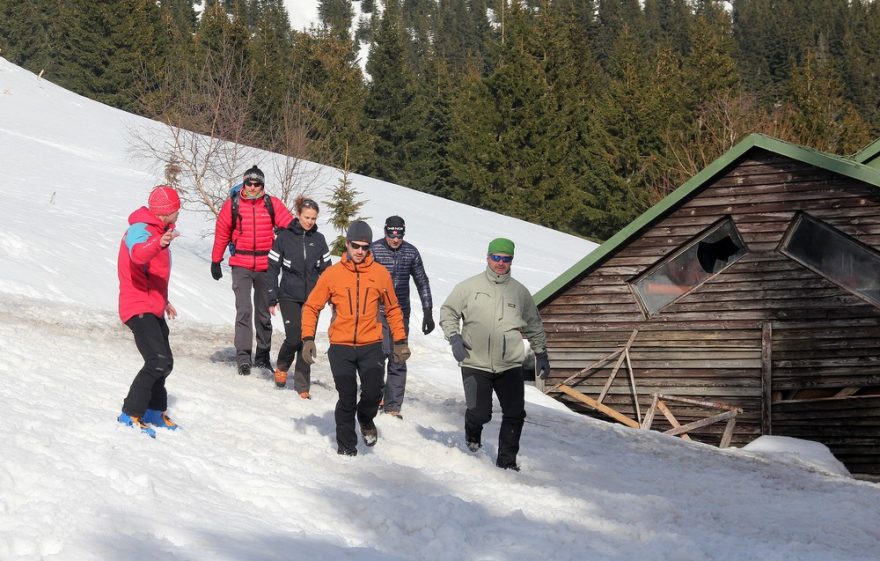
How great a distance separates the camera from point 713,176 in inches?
589

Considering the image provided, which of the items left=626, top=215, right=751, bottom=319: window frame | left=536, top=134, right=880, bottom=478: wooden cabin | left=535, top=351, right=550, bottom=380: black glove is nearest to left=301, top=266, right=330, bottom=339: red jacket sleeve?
left=535, top=351, right=550, bottom=380: black glove

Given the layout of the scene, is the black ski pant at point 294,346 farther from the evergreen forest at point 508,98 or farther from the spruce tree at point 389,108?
the spruce tree at point 389,108

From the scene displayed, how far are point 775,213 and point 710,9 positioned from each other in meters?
105

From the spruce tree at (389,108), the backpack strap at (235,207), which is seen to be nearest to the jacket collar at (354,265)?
the backpack strap at (235,207)

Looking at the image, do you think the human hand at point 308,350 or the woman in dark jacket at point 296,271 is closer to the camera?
the human hand at point 308,350

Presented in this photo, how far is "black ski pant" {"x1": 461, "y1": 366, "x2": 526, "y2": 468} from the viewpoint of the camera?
26.6 feet

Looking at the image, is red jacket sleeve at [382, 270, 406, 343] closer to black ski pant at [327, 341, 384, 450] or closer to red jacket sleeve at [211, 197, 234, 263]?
black ski pant at [327, 341, 384, 450]

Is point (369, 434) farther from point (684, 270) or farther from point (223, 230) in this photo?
point (684, 270)

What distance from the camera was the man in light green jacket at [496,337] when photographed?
8070 millimetres

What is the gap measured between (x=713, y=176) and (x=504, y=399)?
8009 mm

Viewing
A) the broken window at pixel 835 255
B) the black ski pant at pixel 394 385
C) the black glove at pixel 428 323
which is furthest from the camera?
the broken window at pixel 835 255

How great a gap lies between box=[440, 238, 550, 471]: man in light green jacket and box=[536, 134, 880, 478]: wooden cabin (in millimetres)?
7503

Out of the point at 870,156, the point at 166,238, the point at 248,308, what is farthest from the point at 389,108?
the point at 166,238

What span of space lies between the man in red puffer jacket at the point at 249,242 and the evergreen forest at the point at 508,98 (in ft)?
92.8
